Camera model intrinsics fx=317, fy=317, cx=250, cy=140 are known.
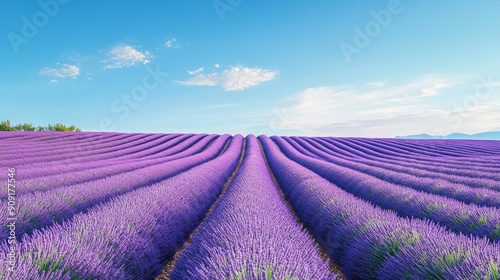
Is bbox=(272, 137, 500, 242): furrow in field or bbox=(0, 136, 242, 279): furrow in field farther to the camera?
bbox=(272, 137, 500, 242): furrow in field

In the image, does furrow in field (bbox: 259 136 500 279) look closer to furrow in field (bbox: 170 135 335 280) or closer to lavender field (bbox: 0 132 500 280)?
lavender field (bbox: 0 132 500 280)

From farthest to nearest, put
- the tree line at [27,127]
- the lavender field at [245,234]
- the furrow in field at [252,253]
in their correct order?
1. the tree line at [27,127]
2. the lavender field at [245,234]
3. the furrow in field at [252,253]

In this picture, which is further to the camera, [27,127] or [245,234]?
[27,127]

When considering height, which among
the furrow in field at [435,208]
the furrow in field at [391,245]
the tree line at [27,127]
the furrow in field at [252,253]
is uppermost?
the tree line at [27,127]

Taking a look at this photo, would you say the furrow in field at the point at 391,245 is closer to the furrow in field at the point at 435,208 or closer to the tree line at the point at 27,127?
the furrow in field at the point at 435,208

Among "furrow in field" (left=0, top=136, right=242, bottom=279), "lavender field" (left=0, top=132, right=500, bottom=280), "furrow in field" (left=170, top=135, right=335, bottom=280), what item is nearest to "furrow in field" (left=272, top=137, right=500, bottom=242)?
"lavender field" (left=0, top=132, right=500, bottom=280)

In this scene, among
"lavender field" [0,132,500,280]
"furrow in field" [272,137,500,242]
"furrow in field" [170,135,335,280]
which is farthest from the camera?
"furrow in field" [272,137,500,242]

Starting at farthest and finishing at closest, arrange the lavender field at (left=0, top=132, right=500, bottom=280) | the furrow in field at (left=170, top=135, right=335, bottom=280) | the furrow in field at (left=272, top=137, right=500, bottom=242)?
the furrow in field at (left=272, top=137, right=500, bottom=242) → the lavender field at (left=0, top=132, right=500, bottom=280) → the furrow in field at (left=170, top=135, right=335, bottom=280)

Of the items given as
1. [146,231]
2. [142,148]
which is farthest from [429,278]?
[142,148]

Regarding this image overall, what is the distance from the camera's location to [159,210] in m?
4.37

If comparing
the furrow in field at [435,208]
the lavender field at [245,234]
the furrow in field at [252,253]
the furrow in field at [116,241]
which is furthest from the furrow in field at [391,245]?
the furrow in field at [116,241]

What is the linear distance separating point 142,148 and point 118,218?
18.9 metres

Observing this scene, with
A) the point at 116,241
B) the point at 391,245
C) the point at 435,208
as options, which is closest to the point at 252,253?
the point at 116,241

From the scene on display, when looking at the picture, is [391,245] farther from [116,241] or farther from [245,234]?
[116,241]
